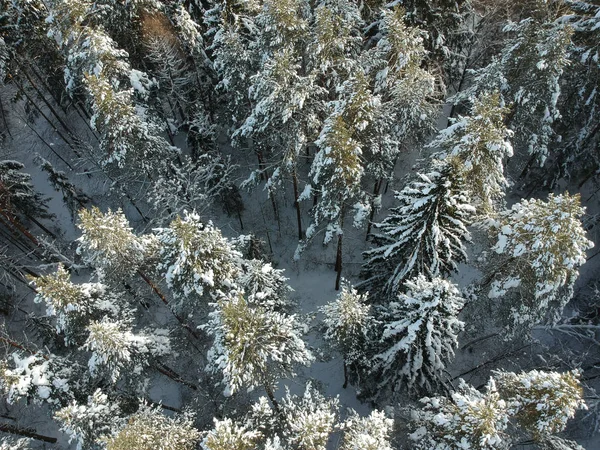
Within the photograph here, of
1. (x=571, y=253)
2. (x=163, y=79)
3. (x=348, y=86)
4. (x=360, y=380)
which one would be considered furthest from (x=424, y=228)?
(x=163, y=79)

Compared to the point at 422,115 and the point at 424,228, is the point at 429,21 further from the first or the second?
the point at 424,228

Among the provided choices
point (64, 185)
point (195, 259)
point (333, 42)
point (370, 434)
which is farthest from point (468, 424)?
point (64, 185)

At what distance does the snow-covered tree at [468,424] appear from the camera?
10758 mm

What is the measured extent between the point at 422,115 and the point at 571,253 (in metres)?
9.26

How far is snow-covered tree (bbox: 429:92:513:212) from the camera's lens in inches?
571

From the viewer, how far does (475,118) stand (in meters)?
14.7

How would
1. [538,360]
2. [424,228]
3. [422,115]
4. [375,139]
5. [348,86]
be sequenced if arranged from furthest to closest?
[538,360]
[422,115]
[375,139]
[348,86]
[424,228]

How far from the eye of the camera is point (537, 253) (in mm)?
13438

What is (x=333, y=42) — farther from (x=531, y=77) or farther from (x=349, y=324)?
(x=349, y=324)

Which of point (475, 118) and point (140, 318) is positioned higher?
point (475, 118)

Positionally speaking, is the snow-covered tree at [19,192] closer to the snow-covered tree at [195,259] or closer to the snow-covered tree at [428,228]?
the snow-covered tree at [195,259]

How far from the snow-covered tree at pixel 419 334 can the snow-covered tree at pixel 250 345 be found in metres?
3.38

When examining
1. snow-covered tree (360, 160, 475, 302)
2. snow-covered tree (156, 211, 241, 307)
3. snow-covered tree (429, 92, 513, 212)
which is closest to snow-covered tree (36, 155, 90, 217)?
snow-covered tree (156, 211, 241, 307)

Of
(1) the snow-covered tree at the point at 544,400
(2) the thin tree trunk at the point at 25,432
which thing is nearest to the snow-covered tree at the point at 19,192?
(2) the thin tree trunk at the point at 25,432
